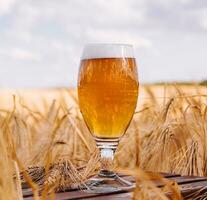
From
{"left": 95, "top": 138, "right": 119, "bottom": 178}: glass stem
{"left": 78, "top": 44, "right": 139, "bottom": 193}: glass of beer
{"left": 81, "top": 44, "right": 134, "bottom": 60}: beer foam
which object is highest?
{"left": 81, "top": 44, "right": 134, "bottom": 60}: beer foam

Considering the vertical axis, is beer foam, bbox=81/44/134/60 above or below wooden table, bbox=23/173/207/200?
above

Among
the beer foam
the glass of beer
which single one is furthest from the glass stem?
the beer foam

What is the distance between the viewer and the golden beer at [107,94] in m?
1.27

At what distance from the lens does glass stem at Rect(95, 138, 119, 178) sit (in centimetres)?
129

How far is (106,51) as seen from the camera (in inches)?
51.0

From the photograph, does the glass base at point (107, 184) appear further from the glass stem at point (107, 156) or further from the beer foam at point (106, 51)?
the beer foam at point (106, 51)

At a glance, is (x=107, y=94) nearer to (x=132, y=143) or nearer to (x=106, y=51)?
(x=106, y=51)

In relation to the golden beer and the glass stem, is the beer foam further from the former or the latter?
the glass stem

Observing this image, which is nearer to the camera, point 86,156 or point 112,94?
point 112,94

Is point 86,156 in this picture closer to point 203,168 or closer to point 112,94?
point 203,168

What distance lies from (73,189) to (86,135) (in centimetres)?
122

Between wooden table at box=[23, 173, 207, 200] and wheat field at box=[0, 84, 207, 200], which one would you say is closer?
wooden table at box=[23, 173, 207, 200]

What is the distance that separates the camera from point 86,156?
6.97 ft

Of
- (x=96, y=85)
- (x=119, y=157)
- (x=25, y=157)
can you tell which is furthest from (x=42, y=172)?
(x=119, y=157)
